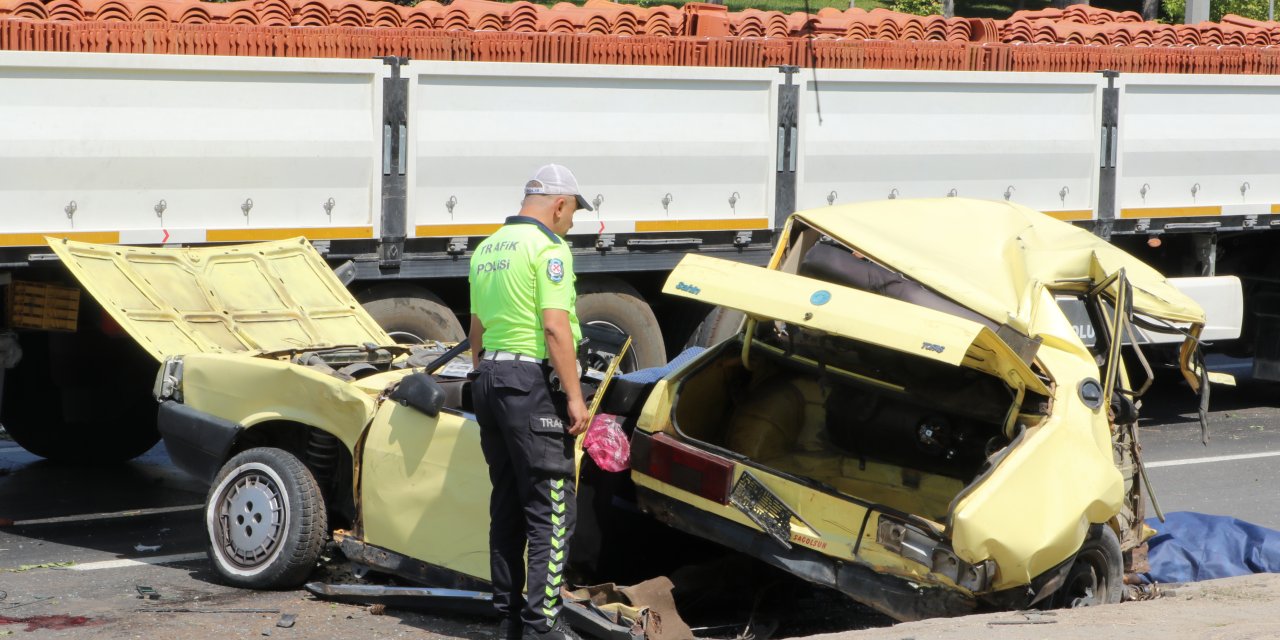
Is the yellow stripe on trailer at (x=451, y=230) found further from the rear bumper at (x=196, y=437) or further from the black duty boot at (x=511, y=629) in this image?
the black duty boot at (x=511, y=629)

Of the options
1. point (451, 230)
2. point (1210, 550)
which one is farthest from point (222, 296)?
point (1210, 550)

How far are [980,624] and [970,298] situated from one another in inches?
45.7

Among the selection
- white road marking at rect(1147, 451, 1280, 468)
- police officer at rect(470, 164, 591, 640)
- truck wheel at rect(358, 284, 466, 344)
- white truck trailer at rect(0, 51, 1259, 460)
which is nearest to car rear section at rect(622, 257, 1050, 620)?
police officer at rect(470, 164, 591, 640)

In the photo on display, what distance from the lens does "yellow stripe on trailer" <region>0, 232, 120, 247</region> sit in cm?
816

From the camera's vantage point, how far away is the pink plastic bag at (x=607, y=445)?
5977 millimetres

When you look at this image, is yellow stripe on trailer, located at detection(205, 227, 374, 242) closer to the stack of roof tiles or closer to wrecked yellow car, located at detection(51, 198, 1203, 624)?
the stack of roof tiles

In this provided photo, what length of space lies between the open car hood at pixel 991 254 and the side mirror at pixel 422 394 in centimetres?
158

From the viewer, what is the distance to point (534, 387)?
560cm

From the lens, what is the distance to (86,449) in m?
9.64

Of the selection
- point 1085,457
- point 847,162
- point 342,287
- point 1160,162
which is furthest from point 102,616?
point 1160,162

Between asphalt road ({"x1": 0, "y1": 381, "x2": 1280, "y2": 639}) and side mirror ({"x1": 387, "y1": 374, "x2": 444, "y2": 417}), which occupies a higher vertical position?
side mirror ({"x1": 387, "y1": 374, "x2": 444, "y2": 417})

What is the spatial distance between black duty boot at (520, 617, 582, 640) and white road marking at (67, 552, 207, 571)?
2.44m

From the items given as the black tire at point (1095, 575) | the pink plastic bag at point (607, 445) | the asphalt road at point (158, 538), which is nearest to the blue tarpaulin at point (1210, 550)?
the black tire at point (1095, 575)

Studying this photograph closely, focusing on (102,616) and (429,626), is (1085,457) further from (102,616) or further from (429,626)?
(102,616)
